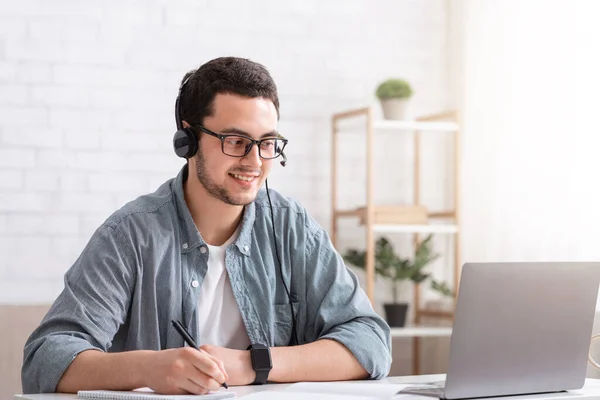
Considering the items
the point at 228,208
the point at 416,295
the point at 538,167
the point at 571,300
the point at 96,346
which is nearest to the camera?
the point at 571,300

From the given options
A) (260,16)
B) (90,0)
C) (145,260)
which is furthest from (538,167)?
(145,260)

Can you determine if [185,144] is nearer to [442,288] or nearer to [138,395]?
[138,395]

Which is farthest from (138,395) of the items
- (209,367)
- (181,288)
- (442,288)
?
(442,288)

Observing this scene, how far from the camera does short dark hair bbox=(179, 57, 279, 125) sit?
6.47ft

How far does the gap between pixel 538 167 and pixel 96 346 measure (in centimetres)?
221

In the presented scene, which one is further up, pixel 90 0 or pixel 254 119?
pixel 90 0

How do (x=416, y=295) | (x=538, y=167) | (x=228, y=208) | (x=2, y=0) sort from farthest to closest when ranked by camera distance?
(x=416, y=295) < (x=538, y=167) < (x=2, y=0) < (x=228, y=208)

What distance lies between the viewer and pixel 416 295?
3930mm

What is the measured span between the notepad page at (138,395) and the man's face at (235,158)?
0.57m

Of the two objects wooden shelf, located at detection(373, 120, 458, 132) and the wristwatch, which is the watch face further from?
wooden shelf, located at detection(373, 120, 458, 132)

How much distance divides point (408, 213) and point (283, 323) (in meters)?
1.71

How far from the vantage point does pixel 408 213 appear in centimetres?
366

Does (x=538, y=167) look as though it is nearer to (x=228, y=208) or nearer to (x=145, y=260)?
(x=228, y=208)

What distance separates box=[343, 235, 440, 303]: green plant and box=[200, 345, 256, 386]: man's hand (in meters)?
1.94
